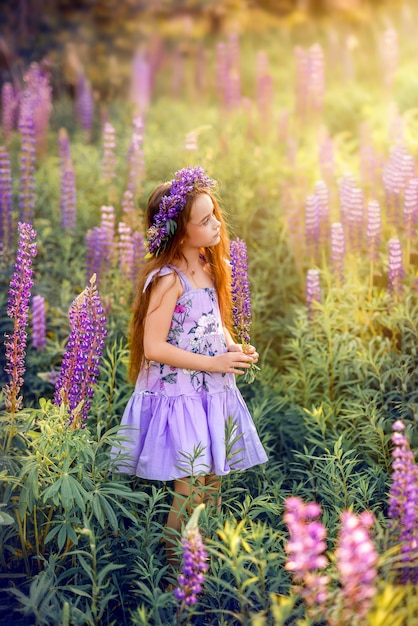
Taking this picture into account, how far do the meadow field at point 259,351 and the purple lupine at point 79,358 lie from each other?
10mm

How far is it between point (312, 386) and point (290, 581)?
49.9 inches

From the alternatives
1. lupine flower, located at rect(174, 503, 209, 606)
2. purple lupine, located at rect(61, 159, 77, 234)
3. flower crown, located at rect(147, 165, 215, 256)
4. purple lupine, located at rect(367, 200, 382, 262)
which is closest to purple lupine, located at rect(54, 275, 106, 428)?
flower crown, located at rect(147, 165, 215, 256)

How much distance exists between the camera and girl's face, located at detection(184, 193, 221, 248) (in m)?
2.90

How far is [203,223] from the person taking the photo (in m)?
2.92

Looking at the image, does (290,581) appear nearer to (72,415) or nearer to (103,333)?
(72,415)

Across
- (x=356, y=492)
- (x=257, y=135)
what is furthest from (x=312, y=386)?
(x=257, y=135)

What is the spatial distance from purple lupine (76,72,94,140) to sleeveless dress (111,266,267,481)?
492 centimetres

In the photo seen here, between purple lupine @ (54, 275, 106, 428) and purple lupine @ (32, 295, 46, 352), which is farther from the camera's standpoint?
purple lupine @ (32, 295, 46, 352)

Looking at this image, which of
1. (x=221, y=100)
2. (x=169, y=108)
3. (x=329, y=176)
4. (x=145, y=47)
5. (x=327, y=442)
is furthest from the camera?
(x=145, y=47)

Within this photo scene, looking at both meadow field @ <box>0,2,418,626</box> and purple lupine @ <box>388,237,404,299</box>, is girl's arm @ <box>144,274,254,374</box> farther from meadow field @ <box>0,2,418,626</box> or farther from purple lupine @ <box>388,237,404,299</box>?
purple lupine @ <box>388,237,404,299</box>

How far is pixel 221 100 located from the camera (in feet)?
22.6

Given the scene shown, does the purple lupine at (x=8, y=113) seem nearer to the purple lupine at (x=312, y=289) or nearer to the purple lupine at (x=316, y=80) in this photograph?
the purple lupine at (x=316, y=80)

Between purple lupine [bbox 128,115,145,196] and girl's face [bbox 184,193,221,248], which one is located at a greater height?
purple lupine [bbox 128,115,145,196]

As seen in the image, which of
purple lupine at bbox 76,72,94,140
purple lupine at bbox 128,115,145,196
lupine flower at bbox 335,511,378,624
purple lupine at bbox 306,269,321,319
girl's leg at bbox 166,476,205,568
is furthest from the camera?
purple lupine at bbox 76,72,94,140
